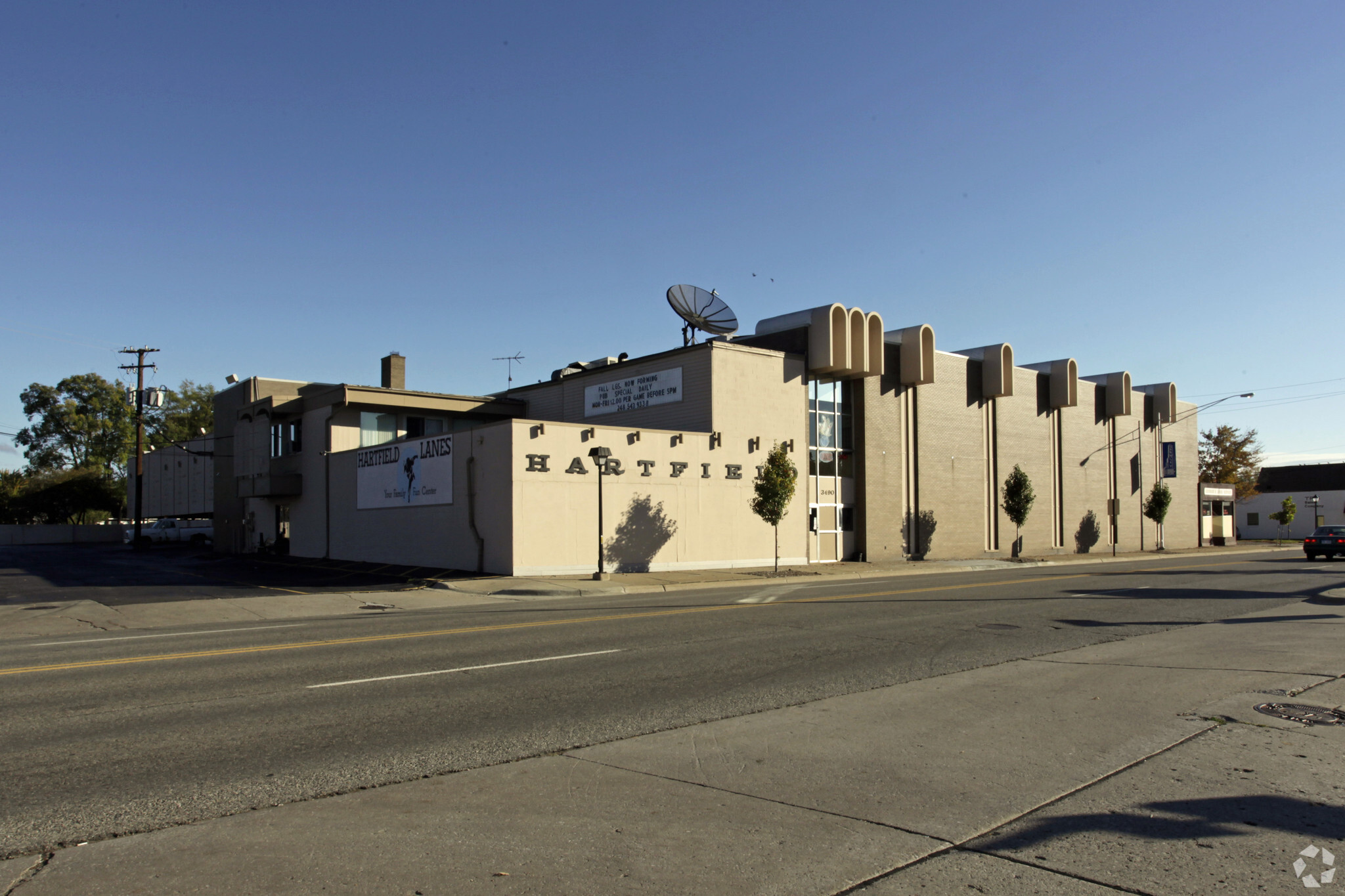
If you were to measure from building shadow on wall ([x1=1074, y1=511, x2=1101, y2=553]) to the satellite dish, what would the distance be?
25883mm

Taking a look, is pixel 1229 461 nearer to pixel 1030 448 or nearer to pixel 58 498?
pixel 1030 448

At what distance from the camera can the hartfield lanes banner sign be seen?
98.9 feet

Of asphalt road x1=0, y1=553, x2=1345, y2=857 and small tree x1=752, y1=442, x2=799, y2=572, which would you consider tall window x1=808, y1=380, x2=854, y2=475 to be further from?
asphalt road x1=0, y1=553, x2=1345, y2=857

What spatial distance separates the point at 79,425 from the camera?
91.4 m

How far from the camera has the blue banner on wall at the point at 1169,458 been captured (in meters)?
58.5

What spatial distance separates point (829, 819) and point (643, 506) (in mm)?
24800

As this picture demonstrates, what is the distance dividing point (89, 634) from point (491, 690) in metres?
10.1

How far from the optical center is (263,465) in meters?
41.4

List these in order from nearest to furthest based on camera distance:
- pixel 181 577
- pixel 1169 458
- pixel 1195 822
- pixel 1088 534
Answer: pixel 1195 822
pixel 181 577
pixel 1088 534
pixel 1169 458

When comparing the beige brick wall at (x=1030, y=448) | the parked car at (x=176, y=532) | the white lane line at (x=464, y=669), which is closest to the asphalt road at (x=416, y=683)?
the white lane line at (x=464, y=669)

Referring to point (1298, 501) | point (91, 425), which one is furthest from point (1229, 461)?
point (91, 425)

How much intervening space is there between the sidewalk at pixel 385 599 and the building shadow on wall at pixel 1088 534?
1973 centimetres

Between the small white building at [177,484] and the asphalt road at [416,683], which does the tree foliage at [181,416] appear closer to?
the small white building at [177,484]

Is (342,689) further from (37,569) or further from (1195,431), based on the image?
(1195,431)
